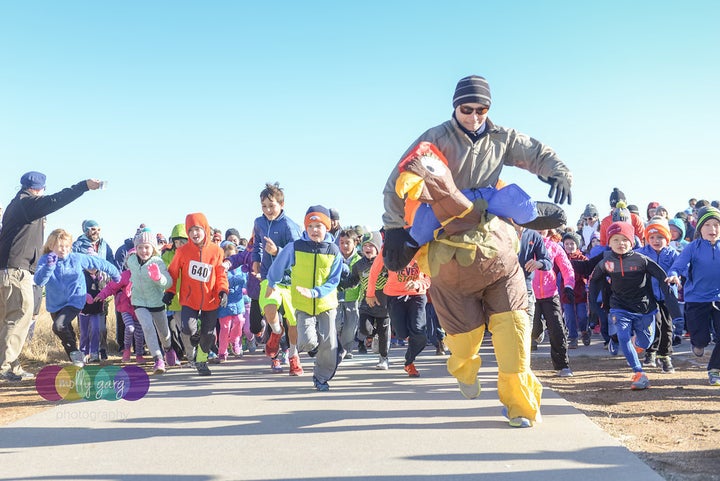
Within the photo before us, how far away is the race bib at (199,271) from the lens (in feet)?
29.7

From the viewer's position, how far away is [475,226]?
4.90 meters

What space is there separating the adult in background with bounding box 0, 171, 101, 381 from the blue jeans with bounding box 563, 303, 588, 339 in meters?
7.81

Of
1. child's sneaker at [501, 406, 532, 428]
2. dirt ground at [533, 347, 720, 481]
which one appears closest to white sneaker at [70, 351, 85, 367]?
dirt ground at [533, 347, 720, 481]

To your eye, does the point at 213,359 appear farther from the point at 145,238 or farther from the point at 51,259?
the point at 51,259

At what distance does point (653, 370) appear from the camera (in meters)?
8.08

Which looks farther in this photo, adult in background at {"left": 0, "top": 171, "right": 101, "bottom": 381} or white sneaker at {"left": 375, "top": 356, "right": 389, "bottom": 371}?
white sneaker at {"left": 375, "top": 356, "right": 389, "bottom": 371}

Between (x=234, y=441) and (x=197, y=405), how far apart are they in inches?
68.1

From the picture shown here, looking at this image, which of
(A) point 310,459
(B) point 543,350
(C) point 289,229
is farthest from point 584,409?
(B) point 543,350

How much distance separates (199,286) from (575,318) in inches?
247

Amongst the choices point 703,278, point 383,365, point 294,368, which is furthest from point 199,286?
point 703,278

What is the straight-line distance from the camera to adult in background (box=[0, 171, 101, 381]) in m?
8.04

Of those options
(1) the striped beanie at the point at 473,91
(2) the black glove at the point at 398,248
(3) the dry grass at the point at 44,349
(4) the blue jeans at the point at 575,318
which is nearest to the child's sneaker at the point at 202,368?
(3) the dry grass at the point at 44,349

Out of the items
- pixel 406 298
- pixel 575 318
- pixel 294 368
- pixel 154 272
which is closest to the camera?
pixel 406 298

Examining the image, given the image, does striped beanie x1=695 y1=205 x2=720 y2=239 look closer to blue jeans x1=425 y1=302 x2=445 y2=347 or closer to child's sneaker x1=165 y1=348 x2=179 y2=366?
blue jeans x1=425 y1=302 x2=445 y2=347
